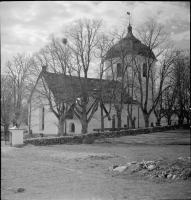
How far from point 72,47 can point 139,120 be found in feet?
58.9

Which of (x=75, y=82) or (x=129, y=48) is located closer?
(x=75, y=82)

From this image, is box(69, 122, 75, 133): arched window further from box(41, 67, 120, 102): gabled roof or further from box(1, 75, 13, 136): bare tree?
box(1, 75, 13, 136): bare tree

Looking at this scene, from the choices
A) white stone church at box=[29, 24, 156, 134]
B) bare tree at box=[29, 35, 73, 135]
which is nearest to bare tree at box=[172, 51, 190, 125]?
white stone church at box=[29, 24, 156, 134]

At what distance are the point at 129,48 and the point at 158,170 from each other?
67.6 ft

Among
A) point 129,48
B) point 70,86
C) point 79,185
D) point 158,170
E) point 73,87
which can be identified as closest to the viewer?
point 79,185

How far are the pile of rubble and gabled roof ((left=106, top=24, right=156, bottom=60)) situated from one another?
1750 centimetres

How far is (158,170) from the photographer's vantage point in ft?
30.9

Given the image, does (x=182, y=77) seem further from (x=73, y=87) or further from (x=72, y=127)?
(x=72, y=127)

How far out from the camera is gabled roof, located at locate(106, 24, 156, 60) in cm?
2709

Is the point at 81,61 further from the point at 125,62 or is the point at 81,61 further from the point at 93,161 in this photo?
the point at 93,161

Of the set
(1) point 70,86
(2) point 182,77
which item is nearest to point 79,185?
(1) point 70,86

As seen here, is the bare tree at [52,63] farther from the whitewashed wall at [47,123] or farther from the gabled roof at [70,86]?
the whitewashed wall at [47,123]

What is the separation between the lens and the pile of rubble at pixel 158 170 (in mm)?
8812

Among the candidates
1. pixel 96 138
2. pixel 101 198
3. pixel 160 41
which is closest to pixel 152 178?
pixel 101 198
